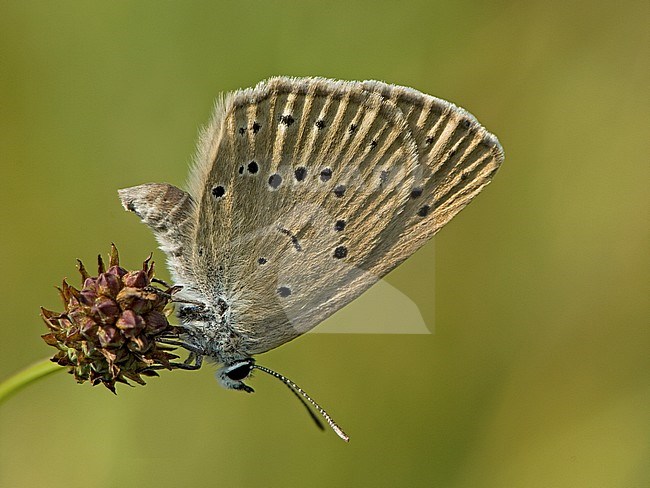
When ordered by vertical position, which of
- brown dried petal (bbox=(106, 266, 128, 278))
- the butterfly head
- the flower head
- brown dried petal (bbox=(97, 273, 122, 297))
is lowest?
the butterfly head

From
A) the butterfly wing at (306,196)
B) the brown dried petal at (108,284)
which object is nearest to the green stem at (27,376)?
the brown dried petal at (108,284)

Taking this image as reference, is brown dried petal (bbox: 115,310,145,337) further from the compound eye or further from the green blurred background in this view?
the green blurred background

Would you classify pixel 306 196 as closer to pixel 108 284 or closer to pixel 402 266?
pixel 108 284

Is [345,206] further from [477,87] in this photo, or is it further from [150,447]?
[477,87]

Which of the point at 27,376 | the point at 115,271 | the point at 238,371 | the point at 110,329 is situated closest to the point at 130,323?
the point at 110,329

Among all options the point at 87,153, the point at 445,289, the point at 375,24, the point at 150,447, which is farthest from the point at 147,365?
the point at 375,24

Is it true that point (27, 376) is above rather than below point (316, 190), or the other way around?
below

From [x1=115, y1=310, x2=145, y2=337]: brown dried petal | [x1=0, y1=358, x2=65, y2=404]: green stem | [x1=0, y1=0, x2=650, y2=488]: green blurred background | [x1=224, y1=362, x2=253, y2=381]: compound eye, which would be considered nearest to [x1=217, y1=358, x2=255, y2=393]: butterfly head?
[x1=224, y1=362, x2=253, y2=381]: compound eye
